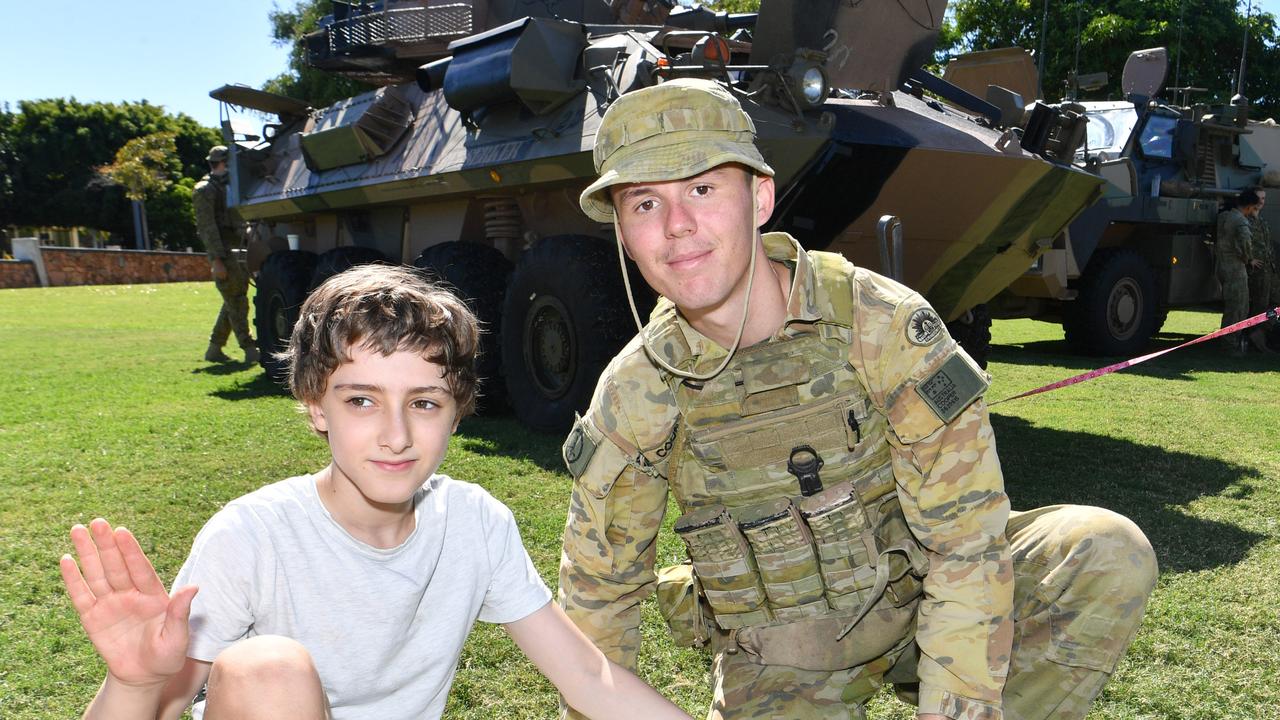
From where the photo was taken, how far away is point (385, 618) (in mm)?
1842

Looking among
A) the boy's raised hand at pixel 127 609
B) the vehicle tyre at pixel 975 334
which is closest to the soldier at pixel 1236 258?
the vehicle tyre at pixel 975 334

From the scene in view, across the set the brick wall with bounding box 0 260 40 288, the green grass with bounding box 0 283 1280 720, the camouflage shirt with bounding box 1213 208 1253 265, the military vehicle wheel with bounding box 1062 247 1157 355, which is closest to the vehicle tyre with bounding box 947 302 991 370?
the green grass with bounding box 0 283 1280 720

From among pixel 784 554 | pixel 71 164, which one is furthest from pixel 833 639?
pixel 71 164

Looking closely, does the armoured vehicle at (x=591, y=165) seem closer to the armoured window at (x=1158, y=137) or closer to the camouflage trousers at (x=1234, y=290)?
the camouflage trousers at (x=1234, y=290)

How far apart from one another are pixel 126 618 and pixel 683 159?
1233mm

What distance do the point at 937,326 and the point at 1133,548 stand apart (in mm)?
629

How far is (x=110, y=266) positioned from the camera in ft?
99.3

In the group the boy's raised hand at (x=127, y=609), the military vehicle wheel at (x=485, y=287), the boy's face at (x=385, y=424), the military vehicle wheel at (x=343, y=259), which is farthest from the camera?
the military vehicle wheel at (x=343, y=259)

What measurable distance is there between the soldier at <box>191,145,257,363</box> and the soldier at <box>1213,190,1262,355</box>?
32.7 feet

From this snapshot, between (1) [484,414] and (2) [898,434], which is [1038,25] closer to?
(1) [484,414]

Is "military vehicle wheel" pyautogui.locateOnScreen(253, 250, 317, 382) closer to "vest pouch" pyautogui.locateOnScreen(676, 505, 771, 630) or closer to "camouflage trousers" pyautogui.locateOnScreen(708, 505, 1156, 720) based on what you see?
"vest pouch" pyautogui.locateOnScreen(676, 505, 771, 630)

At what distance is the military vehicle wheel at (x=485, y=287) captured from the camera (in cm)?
687

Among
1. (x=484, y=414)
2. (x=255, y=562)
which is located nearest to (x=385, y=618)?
(x=255, y=562)

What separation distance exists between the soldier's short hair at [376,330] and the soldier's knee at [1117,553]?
128 centimetres
